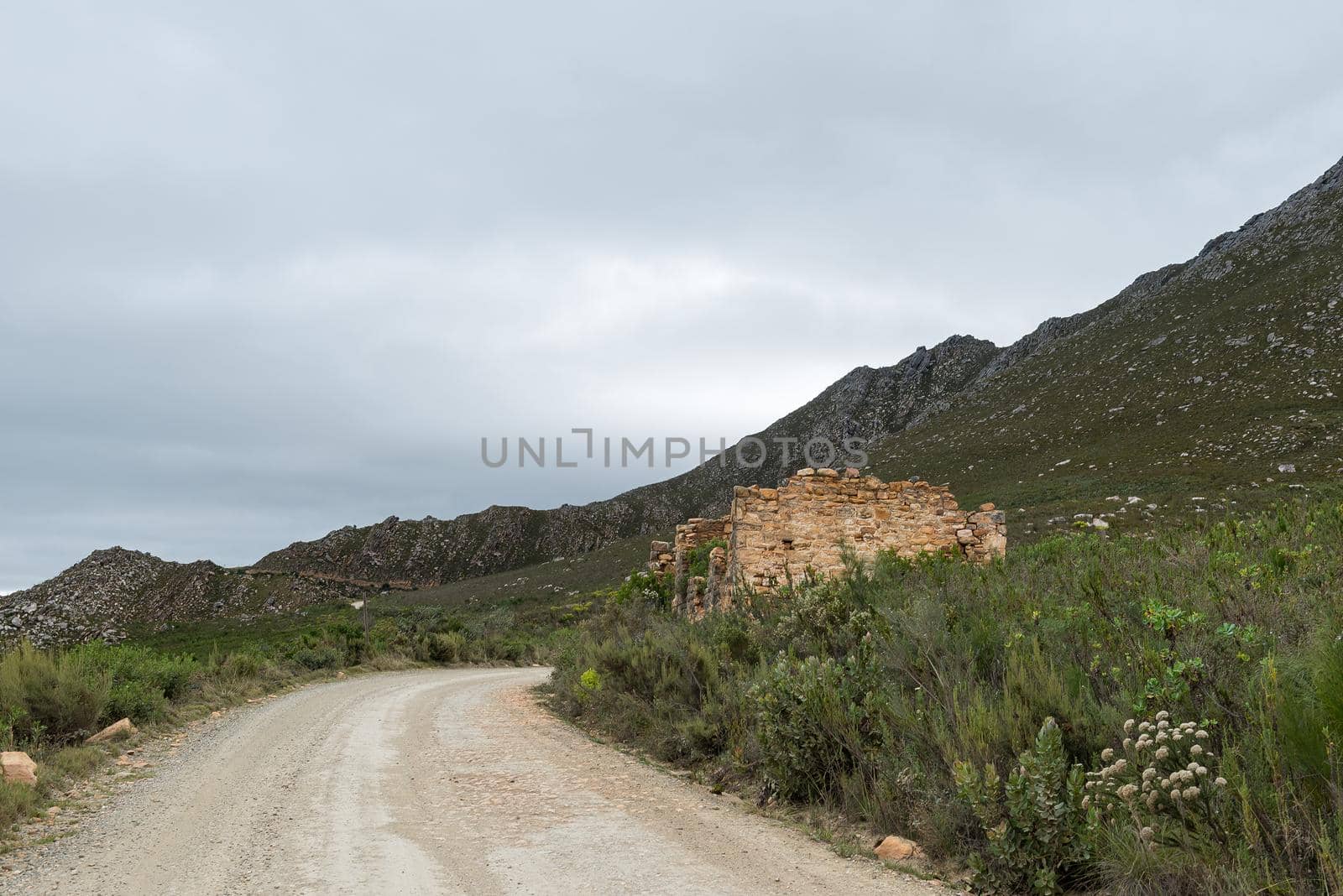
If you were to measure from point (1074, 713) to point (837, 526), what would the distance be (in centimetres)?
929

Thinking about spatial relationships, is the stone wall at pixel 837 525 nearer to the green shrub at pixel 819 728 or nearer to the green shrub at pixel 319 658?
the green shrub at pixel 819 728

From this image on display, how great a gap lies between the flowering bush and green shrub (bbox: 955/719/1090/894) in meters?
0.15

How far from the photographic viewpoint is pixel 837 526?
1380cm

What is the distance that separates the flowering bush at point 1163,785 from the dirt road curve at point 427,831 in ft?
3.83

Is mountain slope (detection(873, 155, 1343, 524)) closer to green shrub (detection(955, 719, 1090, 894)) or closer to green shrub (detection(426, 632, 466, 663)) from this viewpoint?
green shrub (detection(426, 632, 466, 663))

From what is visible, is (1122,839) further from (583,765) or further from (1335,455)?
(1335,455)

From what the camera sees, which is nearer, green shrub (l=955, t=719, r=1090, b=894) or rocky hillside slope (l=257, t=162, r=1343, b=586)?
green shrub (l=955, t=719, r=1090, b=894)

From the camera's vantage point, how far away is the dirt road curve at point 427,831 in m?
4.38

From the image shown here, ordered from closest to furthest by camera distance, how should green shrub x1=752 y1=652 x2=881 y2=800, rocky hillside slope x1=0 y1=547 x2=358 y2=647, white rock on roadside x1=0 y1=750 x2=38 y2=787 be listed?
green shrub x1=752 y1=652 x2=881 y2=800 < white rock on roadside x1=0 y1=750 x2=38 y2=787 < rocky hillside slope x1=0 y1=547 x2=358 y2=647

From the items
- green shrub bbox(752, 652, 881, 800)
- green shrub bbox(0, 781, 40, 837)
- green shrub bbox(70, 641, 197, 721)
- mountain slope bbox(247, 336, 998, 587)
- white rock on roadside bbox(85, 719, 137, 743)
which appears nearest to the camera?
green shrub bbox(0, 781, 40, 837)

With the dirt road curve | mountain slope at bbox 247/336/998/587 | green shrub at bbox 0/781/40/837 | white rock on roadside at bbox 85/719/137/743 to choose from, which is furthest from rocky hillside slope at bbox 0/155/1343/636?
green shrub at bbox 0/781/40/837

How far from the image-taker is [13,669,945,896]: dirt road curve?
438 centimetres

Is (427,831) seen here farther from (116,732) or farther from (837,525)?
(837,525)

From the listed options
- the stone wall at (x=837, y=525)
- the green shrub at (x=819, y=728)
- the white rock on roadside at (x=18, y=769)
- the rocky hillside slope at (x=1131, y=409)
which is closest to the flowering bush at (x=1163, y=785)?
the green shrub at (x=819, y=728)
